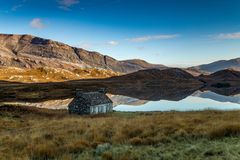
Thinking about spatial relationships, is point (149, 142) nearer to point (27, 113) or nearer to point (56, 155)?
point (56, 155)

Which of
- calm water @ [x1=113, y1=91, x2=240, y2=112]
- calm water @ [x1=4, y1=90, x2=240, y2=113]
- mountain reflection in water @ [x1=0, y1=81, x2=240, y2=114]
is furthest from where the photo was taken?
mountain reflection in water @ [x1=0, y1=81, x2=240, y2=114]

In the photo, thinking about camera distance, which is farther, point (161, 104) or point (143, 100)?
point (143, 100)

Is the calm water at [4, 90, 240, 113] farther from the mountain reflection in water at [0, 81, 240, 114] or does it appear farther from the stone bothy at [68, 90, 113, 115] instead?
the stone bothy at [68, 90, 113, 115]

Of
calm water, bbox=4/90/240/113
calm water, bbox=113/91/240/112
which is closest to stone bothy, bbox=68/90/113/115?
calm water, bbox=4/90/240/113

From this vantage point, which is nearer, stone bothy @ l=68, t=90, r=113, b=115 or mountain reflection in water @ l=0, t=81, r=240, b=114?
stone bothy @ l=68, t=90, r=113, b=115

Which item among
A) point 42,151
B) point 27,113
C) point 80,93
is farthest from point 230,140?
point 80,93

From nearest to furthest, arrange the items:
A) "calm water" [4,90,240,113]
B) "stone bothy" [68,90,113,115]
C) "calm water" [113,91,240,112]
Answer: "stone bothy" [68,90,113,115], "calm water" [113,91,240,112], "calm water" [4,90,240,113]

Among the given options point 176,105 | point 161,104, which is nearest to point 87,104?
point 176,105

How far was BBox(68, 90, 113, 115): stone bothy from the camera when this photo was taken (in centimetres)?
5493

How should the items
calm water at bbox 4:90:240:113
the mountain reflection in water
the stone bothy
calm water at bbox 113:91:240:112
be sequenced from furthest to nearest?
the mountain reflection in water < calm water at bbox 4:90:240:113 < calm water at bbox 113:91:240:112 < the stone bothy

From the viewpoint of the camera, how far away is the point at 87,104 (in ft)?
180

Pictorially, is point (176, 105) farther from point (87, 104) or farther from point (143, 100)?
point (87, 104)

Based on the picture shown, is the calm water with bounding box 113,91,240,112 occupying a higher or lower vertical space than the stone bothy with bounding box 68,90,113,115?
lower

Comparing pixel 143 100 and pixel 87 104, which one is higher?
pixel 87 104
